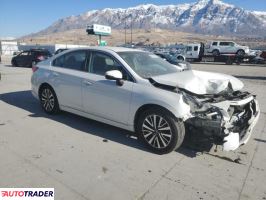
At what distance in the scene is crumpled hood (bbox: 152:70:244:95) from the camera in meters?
4.48

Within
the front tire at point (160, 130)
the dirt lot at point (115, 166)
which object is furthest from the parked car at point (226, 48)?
the front tire at point (160, 130)

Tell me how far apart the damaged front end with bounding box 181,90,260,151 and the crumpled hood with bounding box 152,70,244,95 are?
110 mm

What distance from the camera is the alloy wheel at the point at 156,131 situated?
4.40 metres

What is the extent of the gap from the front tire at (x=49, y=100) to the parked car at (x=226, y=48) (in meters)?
29.5

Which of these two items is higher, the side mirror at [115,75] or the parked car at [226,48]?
the side mirror at [115,75]

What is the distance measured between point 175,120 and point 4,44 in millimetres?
51066

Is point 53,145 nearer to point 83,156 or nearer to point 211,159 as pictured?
point 83,156

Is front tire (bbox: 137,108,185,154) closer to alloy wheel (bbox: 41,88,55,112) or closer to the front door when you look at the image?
the front door

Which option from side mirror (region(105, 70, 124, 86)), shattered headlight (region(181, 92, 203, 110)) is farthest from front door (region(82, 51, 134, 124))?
shattered headlight (region(181, 92, 203, 110))

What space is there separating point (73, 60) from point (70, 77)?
427mm

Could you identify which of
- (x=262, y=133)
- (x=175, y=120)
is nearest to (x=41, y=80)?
(x=175, y=120)

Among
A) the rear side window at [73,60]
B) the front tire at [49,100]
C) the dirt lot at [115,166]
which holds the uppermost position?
the rear side window at [73,60]

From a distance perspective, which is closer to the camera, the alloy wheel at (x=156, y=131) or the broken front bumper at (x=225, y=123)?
the broken front bumper at (x=225, y=123)

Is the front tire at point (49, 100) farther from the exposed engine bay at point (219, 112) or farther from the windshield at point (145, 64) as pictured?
A: the exposed engine bay at point (219, 112)
